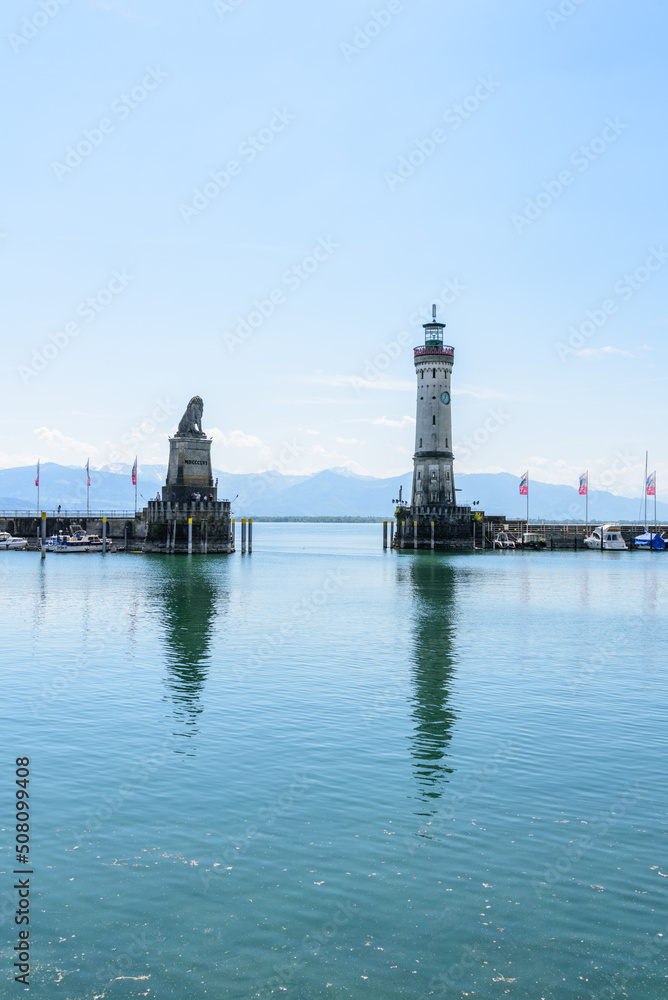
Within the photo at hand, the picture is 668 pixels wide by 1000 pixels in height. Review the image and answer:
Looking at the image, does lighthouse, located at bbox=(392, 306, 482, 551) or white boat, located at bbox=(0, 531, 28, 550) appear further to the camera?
lighthouse, located at bbox=(392, 306, 482, 551)

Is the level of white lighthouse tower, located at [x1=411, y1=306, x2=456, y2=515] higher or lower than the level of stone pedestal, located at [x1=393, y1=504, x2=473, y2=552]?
higher

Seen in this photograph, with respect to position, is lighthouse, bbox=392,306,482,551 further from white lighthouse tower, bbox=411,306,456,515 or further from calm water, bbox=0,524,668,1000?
calm water, bbox=0,524,668,1000

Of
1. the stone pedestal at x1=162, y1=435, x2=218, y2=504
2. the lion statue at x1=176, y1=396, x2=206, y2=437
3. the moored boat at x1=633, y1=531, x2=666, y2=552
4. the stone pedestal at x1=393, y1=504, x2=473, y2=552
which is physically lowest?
the moored boat at x1=633, y1=531, x2=666, y2=552


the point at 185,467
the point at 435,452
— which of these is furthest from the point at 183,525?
the point at 435,452

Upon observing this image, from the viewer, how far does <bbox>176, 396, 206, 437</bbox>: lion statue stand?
11312cm

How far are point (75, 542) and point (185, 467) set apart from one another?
21166 mm

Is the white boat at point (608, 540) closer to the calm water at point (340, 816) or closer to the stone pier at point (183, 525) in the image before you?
the stone pier at point (183, 525)

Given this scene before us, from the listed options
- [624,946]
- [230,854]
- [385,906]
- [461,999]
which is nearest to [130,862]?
[230,854]

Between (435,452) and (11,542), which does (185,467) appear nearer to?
(11,542)

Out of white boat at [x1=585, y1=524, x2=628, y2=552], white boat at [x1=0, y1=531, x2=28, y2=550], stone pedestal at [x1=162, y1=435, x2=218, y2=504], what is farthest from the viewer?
white boat at [x1=585, y1=524, x2=628, y2=552]

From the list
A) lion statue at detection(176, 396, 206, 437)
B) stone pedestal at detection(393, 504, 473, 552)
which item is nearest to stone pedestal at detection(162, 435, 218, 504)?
lion statue at detection(176, 396, 206, 437)

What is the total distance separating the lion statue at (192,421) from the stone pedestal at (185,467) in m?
0.72

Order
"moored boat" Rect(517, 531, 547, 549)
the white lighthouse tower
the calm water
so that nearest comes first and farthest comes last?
the calm water
the white lighthouse tower
"moored boat" Rect(517, 531, 547, 549)

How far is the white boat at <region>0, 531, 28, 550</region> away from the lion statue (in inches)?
1174
